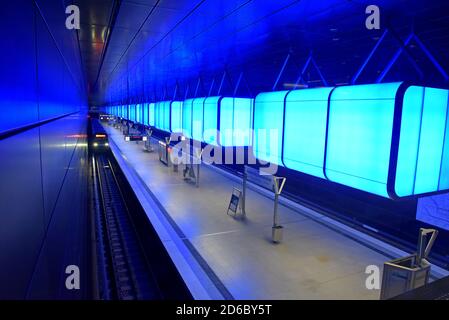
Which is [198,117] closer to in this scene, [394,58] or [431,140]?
[394,58]

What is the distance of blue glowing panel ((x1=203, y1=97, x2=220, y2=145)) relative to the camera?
8.99 m

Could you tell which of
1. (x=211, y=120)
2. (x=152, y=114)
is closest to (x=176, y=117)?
(x=211, y=120)

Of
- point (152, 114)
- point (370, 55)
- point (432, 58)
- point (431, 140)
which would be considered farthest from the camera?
point (152, 114)

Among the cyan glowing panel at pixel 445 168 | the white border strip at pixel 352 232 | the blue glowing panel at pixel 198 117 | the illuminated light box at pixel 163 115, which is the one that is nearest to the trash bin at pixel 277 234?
the white border strip at pixel 352 232

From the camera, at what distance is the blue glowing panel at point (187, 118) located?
11461 millimetres

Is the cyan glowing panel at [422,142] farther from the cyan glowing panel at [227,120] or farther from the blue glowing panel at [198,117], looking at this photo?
the blue glowing panel at [198,117]

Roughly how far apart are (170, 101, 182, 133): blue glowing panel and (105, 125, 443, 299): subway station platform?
5385mm

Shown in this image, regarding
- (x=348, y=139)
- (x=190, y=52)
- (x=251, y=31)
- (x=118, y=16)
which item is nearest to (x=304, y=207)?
(x=348, y=139)

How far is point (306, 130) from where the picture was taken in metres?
5.01

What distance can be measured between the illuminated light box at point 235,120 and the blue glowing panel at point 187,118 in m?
2.91

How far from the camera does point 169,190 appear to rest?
9.34 m

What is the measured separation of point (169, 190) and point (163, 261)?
3873mm

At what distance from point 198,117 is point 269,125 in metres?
4.96
